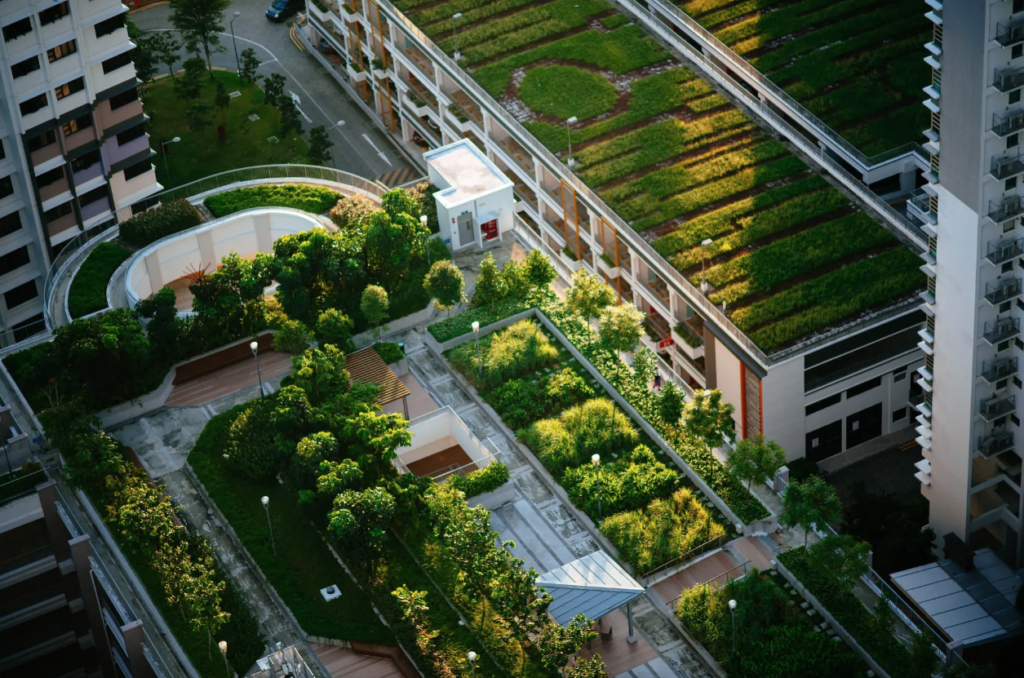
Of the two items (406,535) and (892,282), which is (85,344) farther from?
(892,282)

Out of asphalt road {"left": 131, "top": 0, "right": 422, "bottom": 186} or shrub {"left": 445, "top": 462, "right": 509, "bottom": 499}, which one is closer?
shrub {"left": 445, "top": 462, "right": 509, "bottom": 499}

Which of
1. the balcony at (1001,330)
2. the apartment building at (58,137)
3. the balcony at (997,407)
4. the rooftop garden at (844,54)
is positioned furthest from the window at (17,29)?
the balcony at (997,407)

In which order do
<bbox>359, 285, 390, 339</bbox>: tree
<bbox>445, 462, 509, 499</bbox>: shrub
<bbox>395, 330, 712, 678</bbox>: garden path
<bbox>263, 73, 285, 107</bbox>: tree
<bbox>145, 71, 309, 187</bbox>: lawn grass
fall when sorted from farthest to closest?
<bbox>263, 73, 285, 107</bbox>: tree → <bbox>145, 71, 309, 187</bbox>: lawn grass → <bbox>359, 285, 390, 339</bbox>: tree → <bbox>445, 462, 509, 499</bbox>: shrub → <bbox>395, 330, 712, 678</bbox>: garden path

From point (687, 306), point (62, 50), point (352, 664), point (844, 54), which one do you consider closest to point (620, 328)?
point (687, 306)

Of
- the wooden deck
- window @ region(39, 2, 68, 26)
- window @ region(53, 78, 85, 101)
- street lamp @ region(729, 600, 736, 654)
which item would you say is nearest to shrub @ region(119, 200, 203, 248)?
window @ region(53, 78, 85, 101)

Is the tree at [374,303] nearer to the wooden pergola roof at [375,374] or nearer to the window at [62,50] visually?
the wooden pergola roof at [375,374]

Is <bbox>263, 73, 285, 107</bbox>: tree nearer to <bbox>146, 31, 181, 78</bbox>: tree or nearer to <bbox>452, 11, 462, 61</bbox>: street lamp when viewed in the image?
<bbox>146, 31, 181, 78</bbox>: tree

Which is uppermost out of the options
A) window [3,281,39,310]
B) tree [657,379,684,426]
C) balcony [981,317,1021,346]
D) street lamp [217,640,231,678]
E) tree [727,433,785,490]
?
window [3,281,39,310]
